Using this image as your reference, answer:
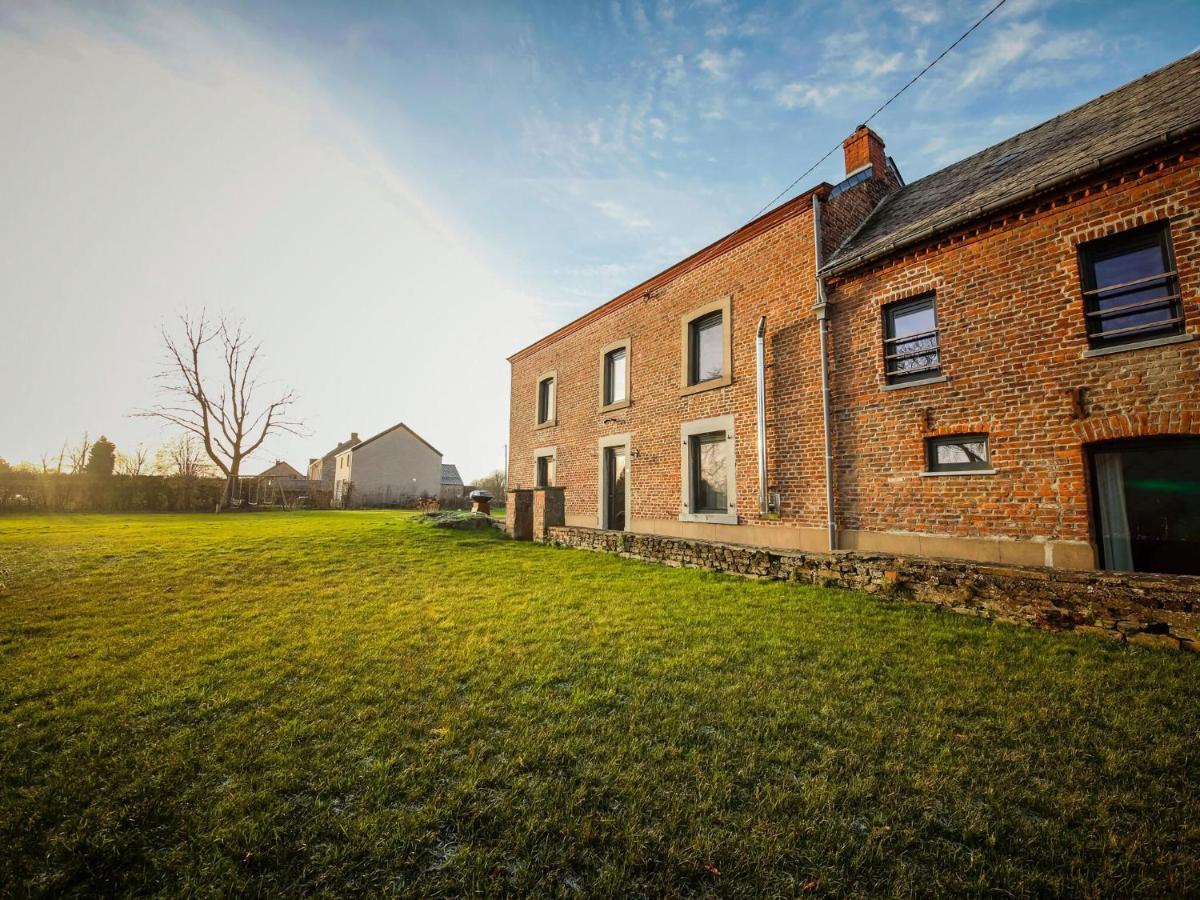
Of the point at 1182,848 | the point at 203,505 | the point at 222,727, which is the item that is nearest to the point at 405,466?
the point at 203,505

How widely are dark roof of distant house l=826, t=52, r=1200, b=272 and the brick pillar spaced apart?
302 inches

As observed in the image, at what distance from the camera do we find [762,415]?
29.8 ft

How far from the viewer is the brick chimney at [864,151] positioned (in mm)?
10266

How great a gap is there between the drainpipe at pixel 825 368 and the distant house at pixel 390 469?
1215 inches

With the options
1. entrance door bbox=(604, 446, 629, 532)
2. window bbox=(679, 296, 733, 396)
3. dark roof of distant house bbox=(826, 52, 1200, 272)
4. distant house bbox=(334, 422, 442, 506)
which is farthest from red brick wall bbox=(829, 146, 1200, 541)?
distant house bbox=(334, 422, 442, 506)

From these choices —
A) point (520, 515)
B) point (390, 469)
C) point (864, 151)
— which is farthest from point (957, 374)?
point (390, 469)

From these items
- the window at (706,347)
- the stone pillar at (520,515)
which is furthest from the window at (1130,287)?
the stone pillar at (520,515)

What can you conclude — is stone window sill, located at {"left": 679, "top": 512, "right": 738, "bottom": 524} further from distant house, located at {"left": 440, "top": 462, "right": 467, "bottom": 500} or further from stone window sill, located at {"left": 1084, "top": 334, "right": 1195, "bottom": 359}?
distant house, located at {"left": 440, "top": 462, "right": 467, "bottom": 500}

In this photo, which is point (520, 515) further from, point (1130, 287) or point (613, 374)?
point (1130, 287)

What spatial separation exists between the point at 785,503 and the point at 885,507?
5.44ft

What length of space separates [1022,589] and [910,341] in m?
4.15

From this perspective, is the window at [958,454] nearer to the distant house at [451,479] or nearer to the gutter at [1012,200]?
the gutter at [1012,200]

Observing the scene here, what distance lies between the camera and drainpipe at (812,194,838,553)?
8016mm

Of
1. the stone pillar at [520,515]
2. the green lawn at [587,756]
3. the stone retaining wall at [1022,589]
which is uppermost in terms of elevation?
the stone pillar at [520,515]
